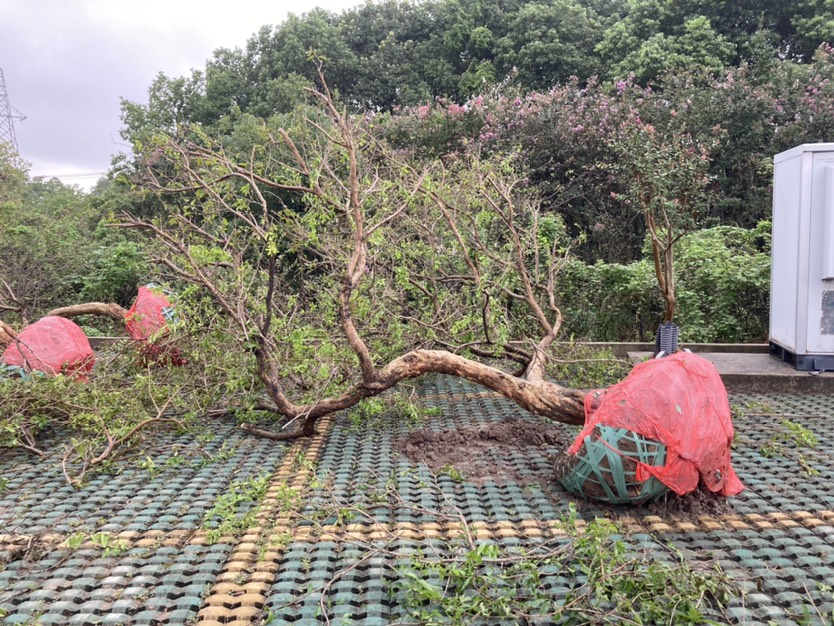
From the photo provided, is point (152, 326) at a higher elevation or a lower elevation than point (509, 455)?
higher

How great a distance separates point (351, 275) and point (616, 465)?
6.47 ft

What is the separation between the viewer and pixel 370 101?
2367 cm

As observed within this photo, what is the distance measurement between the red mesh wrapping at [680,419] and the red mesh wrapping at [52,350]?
4.08 metres

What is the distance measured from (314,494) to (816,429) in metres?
3.60

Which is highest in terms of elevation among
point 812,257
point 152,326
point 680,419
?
point 812,257

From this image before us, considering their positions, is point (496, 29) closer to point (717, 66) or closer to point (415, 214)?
point (717, 66)

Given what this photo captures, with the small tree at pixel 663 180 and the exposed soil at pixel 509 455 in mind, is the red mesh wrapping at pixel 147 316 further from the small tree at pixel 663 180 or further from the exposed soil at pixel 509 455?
the small tree at pixel 663 180

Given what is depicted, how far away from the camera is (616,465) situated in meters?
3.25

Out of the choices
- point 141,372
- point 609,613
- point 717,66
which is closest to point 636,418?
point 609,613

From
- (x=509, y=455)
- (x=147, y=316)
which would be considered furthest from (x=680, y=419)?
(x=147, y=316)

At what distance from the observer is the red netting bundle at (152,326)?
18.7 feet

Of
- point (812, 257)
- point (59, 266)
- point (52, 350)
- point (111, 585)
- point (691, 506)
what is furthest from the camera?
point (59, 266)

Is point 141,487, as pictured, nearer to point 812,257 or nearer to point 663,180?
point 663,180

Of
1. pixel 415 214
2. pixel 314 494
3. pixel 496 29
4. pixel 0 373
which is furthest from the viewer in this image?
pixel 496 29
